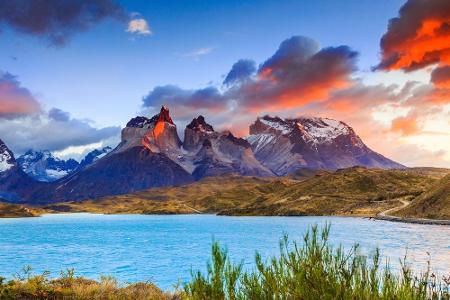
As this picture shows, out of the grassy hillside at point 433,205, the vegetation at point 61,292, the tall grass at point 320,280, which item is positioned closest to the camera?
the tall grass at point 320,280

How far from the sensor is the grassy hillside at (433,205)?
14726 centimetres

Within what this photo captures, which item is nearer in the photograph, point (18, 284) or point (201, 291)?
point (201, 291)

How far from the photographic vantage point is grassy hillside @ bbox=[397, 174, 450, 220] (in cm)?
14726

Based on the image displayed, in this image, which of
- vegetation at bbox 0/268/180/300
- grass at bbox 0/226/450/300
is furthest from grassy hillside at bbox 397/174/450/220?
grass at bbox 0/226/450/300

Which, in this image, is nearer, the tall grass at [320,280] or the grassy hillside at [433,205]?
the tall grass at [320,280]

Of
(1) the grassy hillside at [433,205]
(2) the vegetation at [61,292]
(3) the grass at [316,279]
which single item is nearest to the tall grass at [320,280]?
(3) the grass at [316,279]

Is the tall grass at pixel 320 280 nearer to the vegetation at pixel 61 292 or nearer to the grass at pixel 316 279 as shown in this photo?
the grass at pixel 316 279

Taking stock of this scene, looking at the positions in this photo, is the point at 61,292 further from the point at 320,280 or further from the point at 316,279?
the point at 320,280

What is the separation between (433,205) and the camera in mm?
154250

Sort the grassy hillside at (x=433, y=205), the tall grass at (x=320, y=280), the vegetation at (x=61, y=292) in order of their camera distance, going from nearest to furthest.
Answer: the tall grass at (x=320, y=280) < the vegetation at (x=61, y=292) < the grassy hillside at (x=433, y=205)

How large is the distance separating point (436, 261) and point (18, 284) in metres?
54.1

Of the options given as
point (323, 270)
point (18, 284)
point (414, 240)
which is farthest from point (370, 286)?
point (414, 240)

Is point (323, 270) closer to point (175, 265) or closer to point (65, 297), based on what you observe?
point (65, 297)

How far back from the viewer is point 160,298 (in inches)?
911
